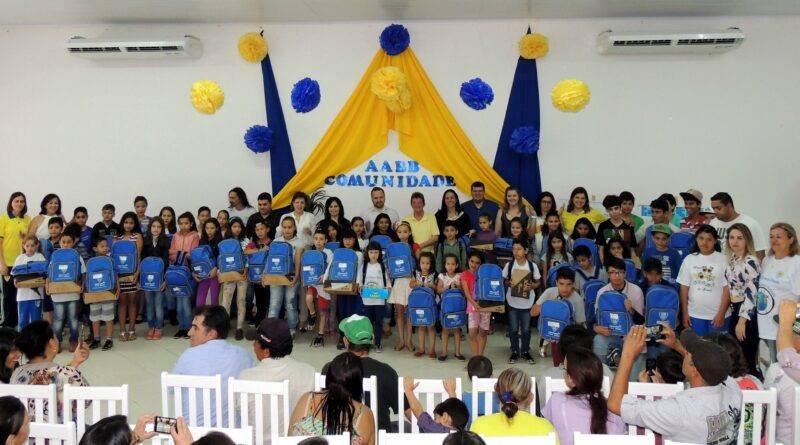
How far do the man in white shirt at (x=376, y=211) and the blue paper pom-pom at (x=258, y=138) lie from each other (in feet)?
5.01

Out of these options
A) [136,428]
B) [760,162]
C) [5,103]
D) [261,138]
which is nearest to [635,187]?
[760,162]

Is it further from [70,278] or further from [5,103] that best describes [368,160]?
[5,103]

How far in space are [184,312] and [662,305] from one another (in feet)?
14.9

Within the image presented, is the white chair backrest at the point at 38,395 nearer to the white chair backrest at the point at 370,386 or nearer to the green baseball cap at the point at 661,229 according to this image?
the white chair backrest at the point at 370,386

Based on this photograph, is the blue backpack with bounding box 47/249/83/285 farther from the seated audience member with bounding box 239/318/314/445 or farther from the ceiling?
the seated audience member with bounding box 239/318/314/445

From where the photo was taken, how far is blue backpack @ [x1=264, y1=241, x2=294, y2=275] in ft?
21.6

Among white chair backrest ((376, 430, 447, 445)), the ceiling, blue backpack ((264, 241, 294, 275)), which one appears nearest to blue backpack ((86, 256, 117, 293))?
blue backpack ((264, 241, 294, 275))

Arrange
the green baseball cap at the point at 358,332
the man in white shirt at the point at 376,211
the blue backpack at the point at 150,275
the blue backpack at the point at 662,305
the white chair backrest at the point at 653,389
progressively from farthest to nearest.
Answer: the man in white shirt at the point at 376,211
the blue backpack at the point at 150,275
the blue backpack at the point at 662,305
the green baseball cap at the point at 358,332
the white chair backrest at the point at 653,389

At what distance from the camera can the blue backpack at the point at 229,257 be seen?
6.72 m

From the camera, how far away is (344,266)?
6363 millimetres

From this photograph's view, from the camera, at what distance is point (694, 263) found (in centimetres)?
529

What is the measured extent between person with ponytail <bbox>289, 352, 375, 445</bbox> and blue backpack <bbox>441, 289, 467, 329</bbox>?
Answer: 119 inches

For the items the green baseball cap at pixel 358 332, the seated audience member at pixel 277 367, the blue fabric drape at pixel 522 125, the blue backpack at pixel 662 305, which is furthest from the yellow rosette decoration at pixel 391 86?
the seated audience member at pixel 277 367

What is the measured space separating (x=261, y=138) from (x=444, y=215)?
2.43 meters
